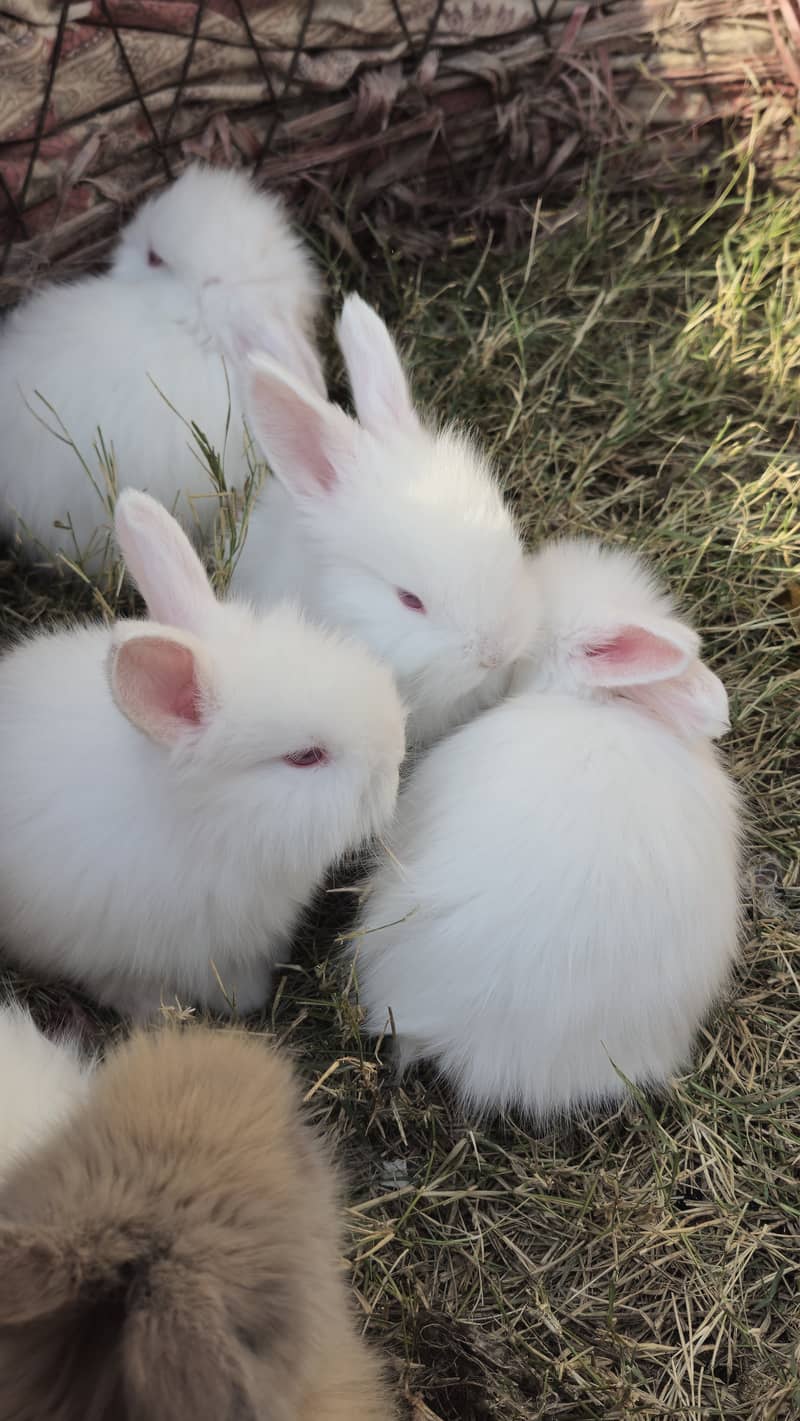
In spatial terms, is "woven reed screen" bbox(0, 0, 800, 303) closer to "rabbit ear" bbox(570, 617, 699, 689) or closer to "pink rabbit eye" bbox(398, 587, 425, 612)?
"pink rabbit eye" bbox(398, 587, 425, 612)

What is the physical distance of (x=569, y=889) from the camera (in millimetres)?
2355

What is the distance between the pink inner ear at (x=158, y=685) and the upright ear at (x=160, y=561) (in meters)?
0.14

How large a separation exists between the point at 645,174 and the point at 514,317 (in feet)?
2.69

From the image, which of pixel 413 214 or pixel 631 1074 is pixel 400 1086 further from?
pixel 413 214

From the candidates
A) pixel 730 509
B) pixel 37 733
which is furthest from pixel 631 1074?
pixel 730 509

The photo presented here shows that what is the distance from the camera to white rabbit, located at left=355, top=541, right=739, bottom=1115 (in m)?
2.38

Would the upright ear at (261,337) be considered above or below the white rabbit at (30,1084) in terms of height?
above

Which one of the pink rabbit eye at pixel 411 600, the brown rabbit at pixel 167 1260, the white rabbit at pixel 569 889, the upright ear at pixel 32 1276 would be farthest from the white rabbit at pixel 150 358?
the upright ear at pixel 32 1276

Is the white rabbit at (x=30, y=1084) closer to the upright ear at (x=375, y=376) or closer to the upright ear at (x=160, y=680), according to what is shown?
the upright ear at (x=160, y=680)

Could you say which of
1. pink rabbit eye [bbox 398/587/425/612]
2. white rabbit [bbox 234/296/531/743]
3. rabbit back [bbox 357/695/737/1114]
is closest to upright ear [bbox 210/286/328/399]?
white rabbit [bbox 234/296/531/743]

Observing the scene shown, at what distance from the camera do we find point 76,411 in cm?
313

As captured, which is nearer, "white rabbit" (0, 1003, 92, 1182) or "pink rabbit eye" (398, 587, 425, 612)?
"white rabbit" (0, 1003, 92, 1182)

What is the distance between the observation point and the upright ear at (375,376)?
9.68 feet

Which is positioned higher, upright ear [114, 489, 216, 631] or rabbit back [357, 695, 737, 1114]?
upright ear [114, 489, 216, 631]
